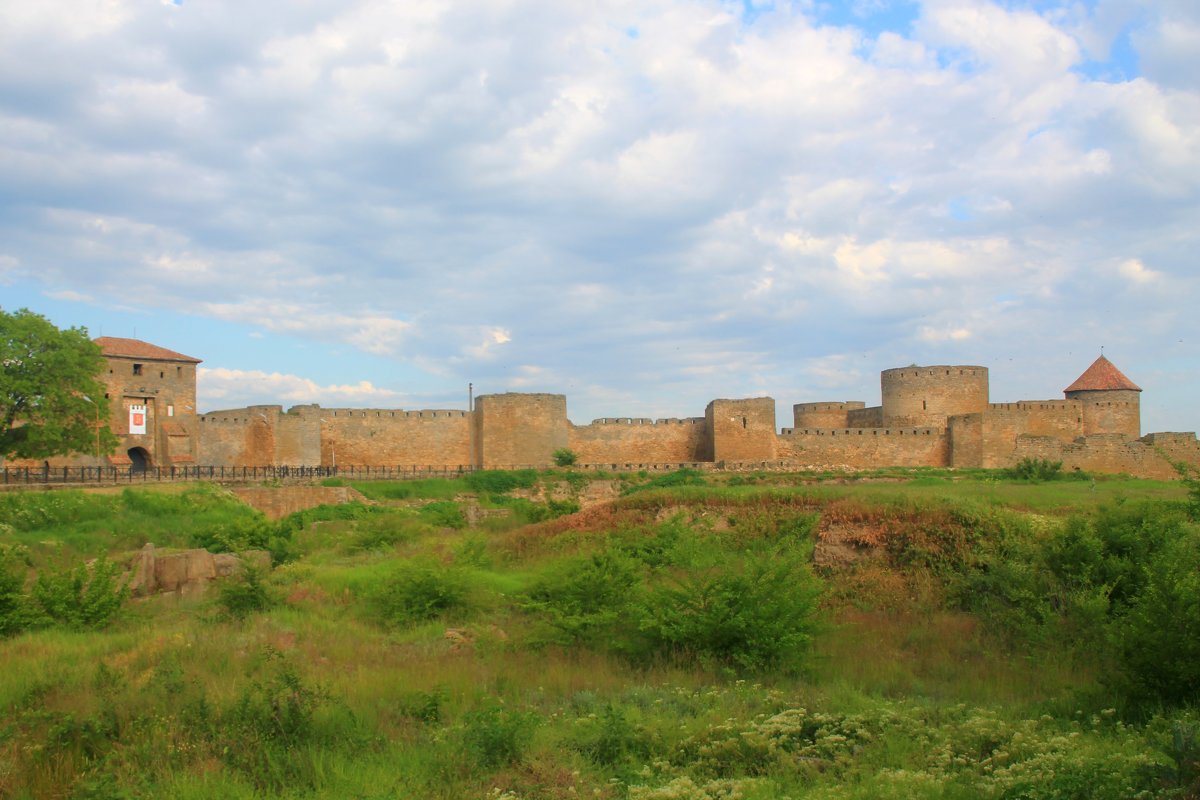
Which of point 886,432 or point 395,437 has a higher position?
point 395,437

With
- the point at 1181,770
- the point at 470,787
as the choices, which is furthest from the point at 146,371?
the point at 1181,770

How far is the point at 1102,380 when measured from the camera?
3662 cm

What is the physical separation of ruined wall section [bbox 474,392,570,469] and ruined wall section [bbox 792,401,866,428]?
35.2 feet

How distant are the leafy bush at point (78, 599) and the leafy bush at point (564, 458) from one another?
23791 millimetres

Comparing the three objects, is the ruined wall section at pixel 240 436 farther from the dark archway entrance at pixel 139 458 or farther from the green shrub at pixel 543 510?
the green shrub at pixel 543 510

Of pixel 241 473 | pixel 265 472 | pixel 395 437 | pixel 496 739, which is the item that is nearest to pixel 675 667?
pixel 496 739

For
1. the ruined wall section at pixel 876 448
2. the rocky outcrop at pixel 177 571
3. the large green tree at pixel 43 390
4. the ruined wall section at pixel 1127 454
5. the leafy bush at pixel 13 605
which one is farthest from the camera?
the ruined wall section at pixel 876 448

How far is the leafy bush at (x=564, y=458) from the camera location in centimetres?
3412

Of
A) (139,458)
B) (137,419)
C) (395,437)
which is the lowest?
(139,458)

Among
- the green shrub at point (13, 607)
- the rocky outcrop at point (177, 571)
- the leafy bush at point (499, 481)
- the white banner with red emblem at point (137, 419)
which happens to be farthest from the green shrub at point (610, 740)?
the white banner with red emblem at point (137, 419)

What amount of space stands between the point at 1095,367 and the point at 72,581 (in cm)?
3822

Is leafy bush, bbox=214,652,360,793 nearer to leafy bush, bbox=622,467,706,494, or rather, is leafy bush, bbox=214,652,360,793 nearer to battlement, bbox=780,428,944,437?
leafy bush, bbox=622,467,706,494

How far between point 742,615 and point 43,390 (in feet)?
69.7

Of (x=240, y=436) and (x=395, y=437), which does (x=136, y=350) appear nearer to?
(x=240, y=436)
